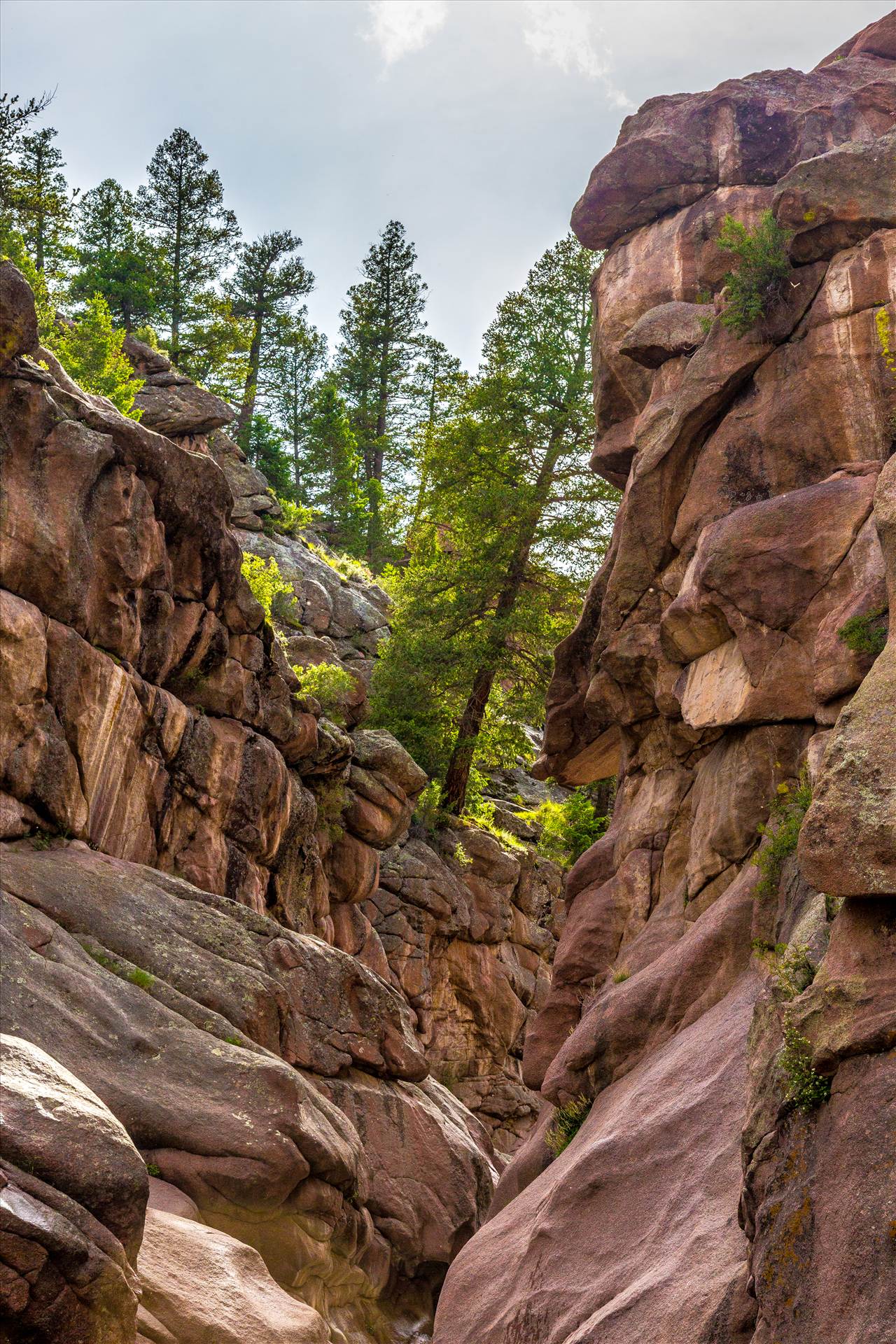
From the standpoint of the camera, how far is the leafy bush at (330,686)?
31266mm

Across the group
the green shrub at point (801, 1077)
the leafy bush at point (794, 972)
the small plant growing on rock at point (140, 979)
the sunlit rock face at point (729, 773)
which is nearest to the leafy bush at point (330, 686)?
the sunlit rock face at point (729, 773)

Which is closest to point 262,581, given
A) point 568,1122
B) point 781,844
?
point 568,1122

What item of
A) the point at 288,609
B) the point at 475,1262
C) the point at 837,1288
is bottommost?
the point at 475,1262

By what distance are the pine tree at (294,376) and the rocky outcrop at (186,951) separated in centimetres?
3464

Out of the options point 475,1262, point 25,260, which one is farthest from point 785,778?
point 25,260

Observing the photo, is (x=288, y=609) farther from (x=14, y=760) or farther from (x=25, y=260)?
(x=14, y=760)

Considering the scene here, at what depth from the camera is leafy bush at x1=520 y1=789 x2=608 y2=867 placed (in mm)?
32500

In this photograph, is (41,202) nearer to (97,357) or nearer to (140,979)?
(97,357)

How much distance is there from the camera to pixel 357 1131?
20.2 meters

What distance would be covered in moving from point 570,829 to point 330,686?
8.07 meters

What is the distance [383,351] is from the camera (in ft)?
209

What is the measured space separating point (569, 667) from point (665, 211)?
1033 cm

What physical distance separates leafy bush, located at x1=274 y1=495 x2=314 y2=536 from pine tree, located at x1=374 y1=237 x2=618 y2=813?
575 inches

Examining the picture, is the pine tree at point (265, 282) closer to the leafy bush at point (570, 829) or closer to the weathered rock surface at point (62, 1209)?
the leafy bush at point (570, 829)
